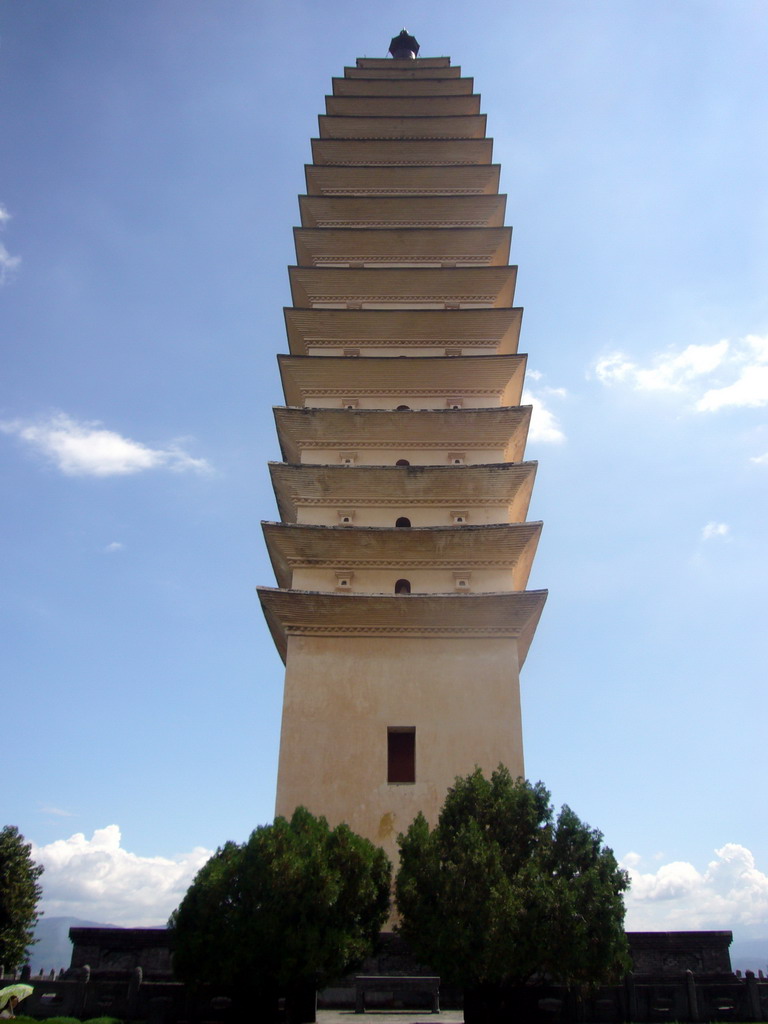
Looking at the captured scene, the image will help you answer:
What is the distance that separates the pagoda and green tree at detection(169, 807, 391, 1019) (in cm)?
379

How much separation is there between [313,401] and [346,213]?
→ 6.62 m

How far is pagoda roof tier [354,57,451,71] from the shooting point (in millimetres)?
28078

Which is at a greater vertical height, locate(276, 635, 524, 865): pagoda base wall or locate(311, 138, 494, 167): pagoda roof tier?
locate(311, 138, 494, 167): pagoda roof tier

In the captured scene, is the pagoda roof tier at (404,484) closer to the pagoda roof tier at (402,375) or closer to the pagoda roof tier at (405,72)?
the pagoda roof tier at (402,375)

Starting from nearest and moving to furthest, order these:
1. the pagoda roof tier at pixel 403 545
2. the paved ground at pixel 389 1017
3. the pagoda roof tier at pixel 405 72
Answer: the paved ground at pixel 389 1017
the pagoda roof tier at pixel 403 545
the pagoda roof tier at pixel 405 72

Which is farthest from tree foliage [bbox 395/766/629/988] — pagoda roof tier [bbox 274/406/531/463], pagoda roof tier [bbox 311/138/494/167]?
pagoda roof tier [bbox 311/138/494/167]

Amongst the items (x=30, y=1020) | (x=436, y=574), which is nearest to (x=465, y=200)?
(x=436, y=574)

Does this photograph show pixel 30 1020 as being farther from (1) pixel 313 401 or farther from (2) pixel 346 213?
(2) pixel 346 213

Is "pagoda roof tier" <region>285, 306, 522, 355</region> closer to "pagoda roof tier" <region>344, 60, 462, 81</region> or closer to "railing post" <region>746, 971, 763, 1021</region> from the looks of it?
"pagoda roof tier" <region>344, 60, 462, 81</region>

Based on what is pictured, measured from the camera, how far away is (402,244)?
832 inches

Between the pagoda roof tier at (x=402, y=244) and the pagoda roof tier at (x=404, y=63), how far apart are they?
1026 centimetres

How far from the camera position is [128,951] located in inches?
447

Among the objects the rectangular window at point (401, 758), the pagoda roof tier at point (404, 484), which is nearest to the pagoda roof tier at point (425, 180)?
the pagoda roof tier at point (404, 484)

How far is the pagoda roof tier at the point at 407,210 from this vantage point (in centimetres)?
2209
